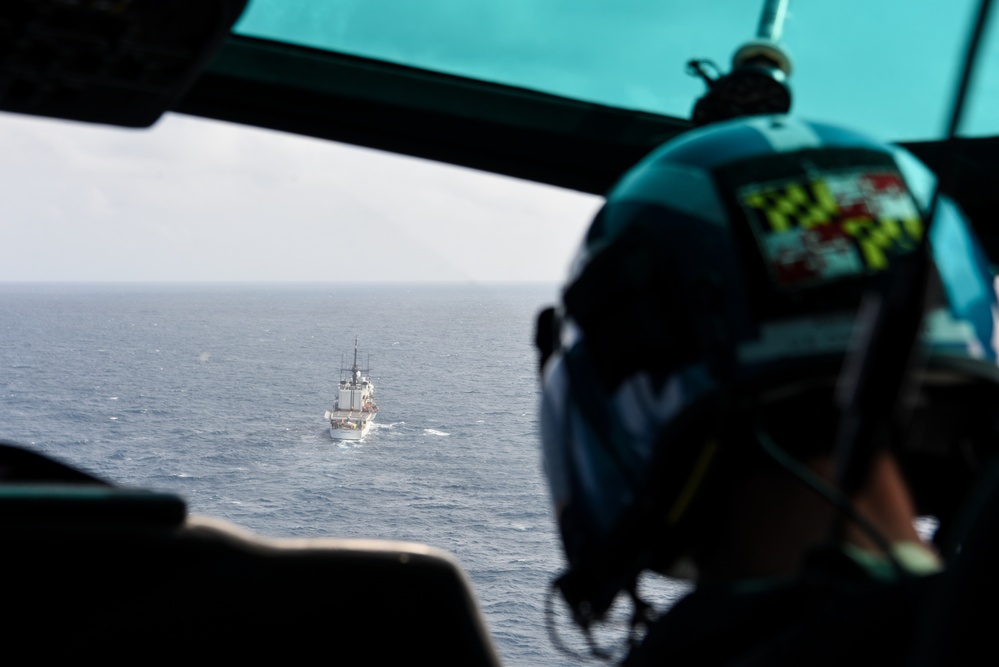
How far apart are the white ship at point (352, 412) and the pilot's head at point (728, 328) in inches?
1632

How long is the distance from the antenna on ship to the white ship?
1623 inches

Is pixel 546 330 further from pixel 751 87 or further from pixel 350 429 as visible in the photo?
pixel 350 429

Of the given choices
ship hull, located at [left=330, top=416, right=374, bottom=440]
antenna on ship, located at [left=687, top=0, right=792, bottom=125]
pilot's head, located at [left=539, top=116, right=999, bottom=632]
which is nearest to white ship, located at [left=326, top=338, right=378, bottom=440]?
ship hull, located at [left=330, top=416, right=374, bottom=440]

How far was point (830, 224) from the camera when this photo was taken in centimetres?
86

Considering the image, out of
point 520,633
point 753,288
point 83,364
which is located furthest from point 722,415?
point 83,364

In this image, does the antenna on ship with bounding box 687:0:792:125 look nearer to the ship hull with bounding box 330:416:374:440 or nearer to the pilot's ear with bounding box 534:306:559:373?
the pilot's ear with bounding box 534:306:559:373

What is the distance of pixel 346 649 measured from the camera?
0.94 meters

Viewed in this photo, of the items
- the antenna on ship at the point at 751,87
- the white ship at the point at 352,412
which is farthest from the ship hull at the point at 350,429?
the antenna on ship at the point at 751,87

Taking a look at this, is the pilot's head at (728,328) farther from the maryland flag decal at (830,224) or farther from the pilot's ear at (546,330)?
the pilot's ear at (546,330)

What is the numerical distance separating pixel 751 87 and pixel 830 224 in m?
0.32

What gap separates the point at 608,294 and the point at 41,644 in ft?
1.62

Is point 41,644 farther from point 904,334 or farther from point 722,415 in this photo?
point 904,334

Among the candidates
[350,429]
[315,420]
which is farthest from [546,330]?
[315,420]

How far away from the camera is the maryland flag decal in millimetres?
843
